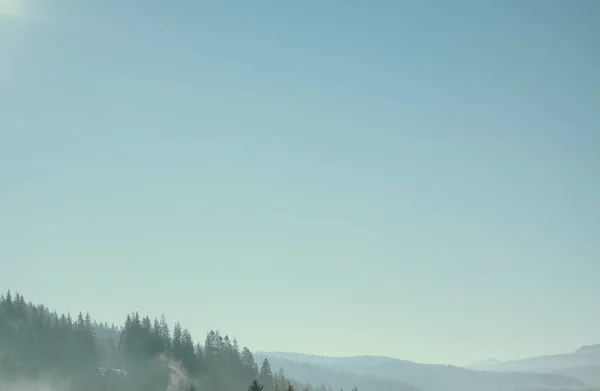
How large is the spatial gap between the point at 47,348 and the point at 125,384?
27140 millimetres

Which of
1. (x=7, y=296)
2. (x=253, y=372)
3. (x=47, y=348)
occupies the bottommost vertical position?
(x=253, y=372)

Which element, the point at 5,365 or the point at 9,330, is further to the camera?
the point at 9,330

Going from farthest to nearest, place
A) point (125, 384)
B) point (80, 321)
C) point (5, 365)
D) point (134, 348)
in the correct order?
point (80, 321)
point (134, 348)
point (125, 384)
point (5, 365)

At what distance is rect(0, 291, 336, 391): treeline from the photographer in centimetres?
16238

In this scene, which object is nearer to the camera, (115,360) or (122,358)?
(122,358)

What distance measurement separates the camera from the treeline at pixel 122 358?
533 feet

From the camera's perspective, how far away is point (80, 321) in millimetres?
189625

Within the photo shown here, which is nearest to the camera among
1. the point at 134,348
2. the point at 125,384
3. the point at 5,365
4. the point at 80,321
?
the point at 5,365

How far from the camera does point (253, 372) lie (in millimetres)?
194375

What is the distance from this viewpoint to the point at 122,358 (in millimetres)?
177000

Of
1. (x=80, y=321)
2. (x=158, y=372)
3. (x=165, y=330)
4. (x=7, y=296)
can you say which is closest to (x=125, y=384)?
(x=158, y=372)

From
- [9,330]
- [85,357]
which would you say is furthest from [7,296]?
[85,357]

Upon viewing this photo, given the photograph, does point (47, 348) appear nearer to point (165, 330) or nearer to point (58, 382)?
point (58, 382)

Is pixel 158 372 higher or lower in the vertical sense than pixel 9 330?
lower
